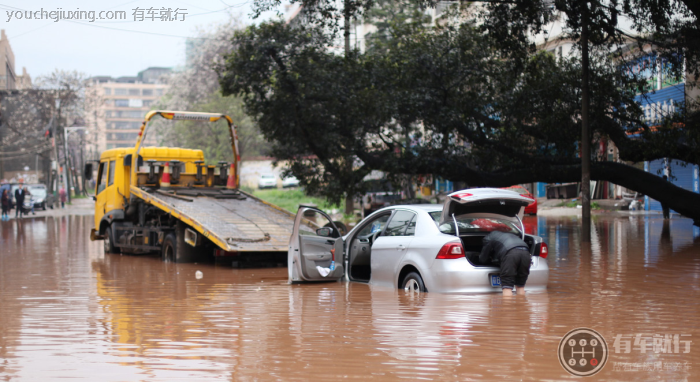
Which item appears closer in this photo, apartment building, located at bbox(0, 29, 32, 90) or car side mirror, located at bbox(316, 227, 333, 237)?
car side mirror, located at bbox(316, 227, 333, 237)

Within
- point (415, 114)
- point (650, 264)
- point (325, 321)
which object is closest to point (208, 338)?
point (325, 321)

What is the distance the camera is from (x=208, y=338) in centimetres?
680

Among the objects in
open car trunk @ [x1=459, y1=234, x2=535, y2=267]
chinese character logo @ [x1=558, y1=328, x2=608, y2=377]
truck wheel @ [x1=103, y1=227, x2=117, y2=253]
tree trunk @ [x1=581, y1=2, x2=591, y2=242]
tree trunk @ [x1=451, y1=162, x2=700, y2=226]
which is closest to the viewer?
chinese character logo @ [x1=558, y1=328, x2=608, y2=377]

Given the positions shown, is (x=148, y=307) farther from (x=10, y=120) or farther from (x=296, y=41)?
(x=10, y=120)

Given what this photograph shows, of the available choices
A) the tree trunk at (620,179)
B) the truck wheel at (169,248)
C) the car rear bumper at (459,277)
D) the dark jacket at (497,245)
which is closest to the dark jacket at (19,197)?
the truck wheel at (169,248)

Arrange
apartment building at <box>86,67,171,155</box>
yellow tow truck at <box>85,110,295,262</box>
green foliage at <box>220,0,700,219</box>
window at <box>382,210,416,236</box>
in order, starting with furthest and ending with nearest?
apartment building at <box>86,67,171,155</box>, green foliage at <box>220,0,700,219</box>, yellow tow truck at <box>85,110,295,262</box>, window at <box>382,210,416,236</box>

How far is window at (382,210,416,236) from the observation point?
9562mm

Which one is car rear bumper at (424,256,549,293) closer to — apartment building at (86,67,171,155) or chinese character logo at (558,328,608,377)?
chinese character logo at (558,328,608,377)

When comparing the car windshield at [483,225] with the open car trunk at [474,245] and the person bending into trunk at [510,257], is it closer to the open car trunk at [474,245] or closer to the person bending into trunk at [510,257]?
the open car trunk at [474,245]

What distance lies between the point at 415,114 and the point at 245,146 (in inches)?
1571

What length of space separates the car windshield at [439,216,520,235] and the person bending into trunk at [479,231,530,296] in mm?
439

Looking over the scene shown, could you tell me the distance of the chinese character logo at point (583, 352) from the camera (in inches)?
216

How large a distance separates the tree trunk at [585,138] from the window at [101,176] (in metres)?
12.0

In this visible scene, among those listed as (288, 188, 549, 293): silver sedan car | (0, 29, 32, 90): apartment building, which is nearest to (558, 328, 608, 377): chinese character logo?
(288, 188, 549, 293): silver sedan car
